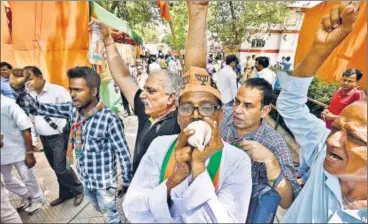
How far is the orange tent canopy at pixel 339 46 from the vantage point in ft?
3.25

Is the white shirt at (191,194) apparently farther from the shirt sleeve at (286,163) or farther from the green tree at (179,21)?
the green tree at (179,21)

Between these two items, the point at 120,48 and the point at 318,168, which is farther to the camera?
the point at 120,48

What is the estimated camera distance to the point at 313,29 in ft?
3.34

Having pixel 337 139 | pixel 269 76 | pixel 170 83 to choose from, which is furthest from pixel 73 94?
pixel 337 139

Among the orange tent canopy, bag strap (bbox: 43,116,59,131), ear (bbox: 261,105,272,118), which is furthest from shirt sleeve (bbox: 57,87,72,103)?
the orange tent canopy

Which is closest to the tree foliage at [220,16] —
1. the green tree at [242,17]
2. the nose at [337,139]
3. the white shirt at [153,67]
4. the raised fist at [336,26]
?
the green tree at [242,17]

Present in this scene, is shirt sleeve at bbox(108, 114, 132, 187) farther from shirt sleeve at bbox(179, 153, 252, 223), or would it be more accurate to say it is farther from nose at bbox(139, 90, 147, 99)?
shirt sleeve at bbox(179, 153, 252, 223)

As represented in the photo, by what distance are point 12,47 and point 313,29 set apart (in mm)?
1137

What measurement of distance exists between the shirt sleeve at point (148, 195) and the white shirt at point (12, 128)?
0.47m

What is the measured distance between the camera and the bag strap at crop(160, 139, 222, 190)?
98 centimetres

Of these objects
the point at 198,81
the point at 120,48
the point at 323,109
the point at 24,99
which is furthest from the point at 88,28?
the point at 323,109

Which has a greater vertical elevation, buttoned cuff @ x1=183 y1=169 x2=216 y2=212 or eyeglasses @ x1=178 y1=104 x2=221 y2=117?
eyeglasses @ x1=178 y1=104 x2=221 y2=117

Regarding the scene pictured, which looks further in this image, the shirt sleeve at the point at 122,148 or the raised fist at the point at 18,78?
the shirt sleeve at the point at 122,148

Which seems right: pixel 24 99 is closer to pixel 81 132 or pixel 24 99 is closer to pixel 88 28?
pixel 81 132
